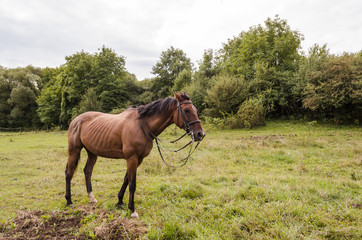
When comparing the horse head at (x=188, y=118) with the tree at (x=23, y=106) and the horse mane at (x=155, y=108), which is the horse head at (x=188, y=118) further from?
the tree at (x=23, y=106)

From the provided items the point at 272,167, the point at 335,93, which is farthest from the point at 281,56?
the point at 272,167

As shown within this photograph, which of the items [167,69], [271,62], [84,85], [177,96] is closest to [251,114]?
[271,62]

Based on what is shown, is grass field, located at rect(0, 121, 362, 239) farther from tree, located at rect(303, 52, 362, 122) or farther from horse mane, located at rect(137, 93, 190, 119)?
tree, located at rect(303, 52, 362, 122)

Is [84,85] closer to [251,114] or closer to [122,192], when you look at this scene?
[251,114]

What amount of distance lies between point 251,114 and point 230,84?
14.5 ft

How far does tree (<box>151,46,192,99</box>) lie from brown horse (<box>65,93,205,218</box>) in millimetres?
34767

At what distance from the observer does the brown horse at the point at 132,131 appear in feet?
12.7

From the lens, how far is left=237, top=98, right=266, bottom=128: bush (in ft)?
63.8

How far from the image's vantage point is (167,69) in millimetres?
41375

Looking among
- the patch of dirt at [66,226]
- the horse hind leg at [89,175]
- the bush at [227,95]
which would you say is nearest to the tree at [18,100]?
the bush at [227,95]

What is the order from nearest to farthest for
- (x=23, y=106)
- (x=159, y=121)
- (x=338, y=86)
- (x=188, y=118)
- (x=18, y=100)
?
1. (x=188, y=118)
2. (x=159, y=121)
3. (x=338, y=86)
4. (x=18, y=100)
5. (x=23, y=106)

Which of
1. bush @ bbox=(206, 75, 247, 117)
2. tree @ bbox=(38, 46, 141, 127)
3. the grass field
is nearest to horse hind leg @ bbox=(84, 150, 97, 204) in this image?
the grass field

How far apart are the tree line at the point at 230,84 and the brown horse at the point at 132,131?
1694 cm

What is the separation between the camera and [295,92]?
2031 centimetres
